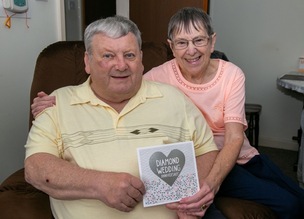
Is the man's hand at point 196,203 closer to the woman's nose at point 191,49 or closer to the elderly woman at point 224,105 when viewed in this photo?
the elderly woman at point 224,105

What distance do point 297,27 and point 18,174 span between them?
2.71 metres

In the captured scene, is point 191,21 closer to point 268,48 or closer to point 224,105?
point 224,105

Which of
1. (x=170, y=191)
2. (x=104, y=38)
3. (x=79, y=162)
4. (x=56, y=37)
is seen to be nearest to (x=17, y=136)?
(x=56, y=37)

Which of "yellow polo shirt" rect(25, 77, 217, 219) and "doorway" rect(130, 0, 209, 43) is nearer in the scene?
"yellow polo shirt" rect(25, 77, 217, 219)

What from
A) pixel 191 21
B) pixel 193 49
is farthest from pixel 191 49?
pixel 191 21

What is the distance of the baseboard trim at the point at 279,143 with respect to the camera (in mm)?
3266

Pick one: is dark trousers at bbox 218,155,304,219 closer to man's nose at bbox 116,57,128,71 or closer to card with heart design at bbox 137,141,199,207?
card with heart design at bbox 137,141,199,207

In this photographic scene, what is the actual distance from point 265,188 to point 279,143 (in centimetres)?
221

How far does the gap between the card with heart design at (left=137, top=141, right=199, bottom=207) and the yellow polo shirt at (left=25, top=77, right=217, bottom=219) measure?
0.30 feet

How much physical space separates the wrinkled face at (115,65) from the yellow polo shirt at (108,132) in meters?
0.05

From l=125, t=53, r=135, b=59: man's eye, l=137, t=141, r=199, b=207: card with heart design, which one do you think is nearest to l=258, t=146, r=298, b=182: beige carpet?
l=137, t=141, r=199, b=207: card with heart design

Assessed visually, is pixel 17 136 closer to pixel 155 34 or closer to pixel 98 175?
pixel 98 175

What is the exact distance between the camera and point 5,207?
3.79ft

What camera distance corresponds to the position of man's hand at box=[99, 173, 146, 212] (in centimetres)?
98
